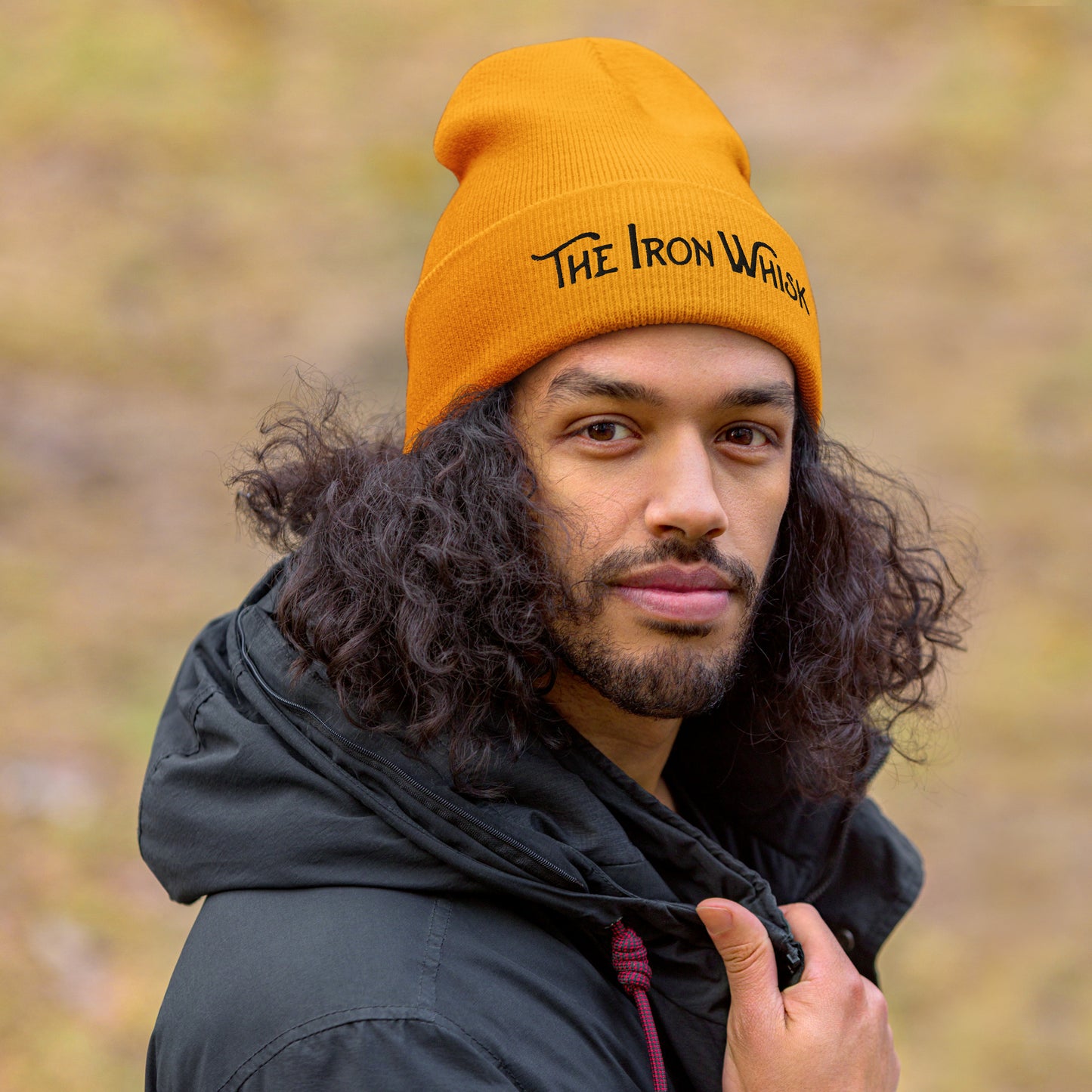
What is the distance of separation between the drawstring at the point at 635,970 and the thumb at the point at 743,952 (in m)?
0.11

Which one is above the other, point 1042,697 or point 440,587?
point 1042,697

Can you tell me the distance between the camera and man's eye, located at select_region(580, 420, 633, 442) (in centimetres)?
180

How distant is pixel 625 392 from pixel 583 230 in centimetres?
30

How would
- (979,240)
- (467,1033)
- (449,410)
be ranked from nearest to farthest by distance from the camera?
1. (467,1033)
2. (449,410)
3. (979,240)

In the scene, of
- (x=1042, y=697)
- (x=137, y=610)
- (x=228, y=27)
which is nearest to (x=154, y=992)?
(x=137, y=610)

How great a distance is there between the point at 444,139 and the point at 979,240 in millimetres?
7107

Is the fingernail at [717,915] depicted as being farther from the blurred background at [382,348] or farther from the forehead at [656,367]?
the blurred background at [382,348]

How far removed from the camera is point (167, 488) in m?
6.09

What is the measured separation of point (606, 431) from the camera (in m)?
1.81

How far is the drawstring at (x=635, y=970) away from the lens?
1591 mm

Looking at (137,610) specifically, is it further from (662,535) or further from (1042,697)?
(1042,697)

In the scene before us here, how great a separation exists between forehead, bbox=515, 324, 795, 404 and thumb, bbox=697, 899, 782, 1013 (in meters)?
0.78

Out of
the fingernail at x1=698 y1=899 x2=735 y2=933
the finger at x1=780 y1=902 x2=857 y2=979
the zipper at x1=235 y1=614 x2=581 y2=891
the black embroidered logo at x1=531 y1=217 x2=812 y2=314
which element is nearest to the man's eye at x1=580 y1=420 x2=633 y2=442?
the black embroidered logo at x1=531 y1=217 x2=812 y2=314

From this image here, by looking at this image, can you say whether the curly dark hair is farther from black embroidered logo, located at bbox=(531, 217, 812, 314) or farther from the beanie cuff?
black embroidered logo, located at bbox=(531, 217, 812, 314)
